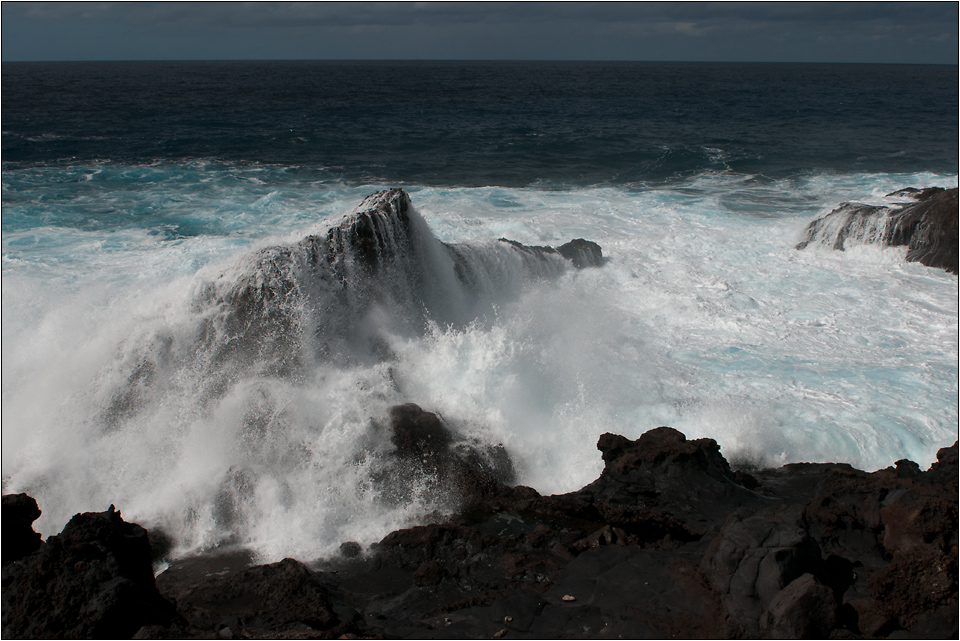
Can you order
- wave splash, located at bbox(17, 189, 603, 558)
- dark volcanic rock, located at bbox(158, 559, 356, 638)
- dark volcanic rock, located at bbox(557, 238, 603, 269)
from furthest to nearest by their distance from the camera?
dark volcanic rock, located at bbox(557, 238, 603, 269) → wave splash, located at bbox(17, 189, 603, 558) → dark volcanic rock, located at bbox(158, 559, 356, 638)

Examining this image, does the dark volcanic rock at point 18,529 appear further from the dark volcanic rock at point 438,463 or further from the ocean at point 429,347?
the dark volcanic rock at point 438,463

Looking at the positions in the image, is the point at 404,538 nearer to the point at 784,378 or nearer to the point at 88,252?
the point at 784,378

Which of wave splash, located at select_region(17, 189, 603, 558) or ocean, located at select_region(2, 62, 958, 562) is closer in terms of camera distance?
wave splash, located at select_region(17, 189, 603, 558)

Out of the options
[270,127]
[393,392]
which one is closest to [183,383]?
[393,392]

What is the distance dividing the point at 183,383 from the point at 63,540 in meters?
3.24

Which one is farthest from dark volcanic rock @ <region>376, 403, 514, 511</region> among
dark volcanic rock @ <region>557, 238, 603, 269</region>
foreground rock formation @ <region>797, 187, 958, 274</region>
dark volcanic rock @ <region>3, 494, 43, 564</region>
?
foreground rock formation @ <region>797, 187, 958, 274</region>

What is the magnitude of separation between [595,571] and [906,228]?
1310cm

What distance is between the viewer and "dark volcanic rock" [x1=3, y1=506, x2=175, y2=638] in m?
4.48

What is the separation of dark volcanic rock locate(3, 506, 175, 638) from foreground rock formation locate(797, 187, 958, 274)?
15133 mm

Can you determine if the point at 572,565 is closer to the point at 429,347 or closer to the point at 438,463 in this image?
the point at 438,463

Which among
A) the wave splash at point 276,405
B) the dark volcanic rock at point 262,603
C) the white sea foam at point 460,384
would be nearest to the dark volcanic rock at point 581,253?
the white sea foam at point 460,384

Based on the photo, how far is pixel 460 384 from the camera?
28.7 ft

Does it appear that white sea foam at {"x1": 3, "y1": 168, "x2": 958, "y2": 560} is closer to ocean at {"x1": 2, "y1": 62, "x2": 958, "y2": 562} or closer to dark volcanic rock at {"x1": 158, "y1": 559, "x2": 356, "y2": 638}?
ocean at {"x1": 2, "y1": 62, "x2": 958, "y2": 562}

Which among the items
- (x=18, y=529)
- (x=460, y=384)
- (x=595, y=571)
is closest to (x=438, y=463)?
(x=460, y=384)
